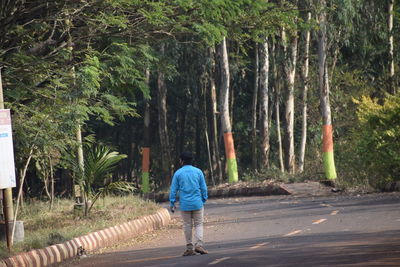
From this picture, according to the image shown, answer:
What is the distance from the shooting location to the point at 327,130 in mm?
34406

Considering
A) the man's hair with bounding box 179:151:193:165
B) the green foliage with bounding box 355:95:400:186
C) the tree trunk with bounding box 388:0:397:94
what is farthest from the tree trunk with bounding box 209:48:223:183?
the man's hair with bounding box 179:151:193:165

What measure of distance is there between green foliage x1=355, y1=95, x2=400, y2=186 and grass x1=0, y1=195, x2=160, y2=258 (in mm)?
7420

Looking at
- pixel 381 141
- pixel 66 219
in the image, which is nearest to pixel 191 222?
pixel 66 219

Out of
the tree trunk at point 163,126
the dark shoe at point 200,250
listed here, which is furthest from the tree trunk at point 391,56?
the dark shoe at point 200,250

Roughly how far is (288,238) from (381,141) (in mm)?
12787

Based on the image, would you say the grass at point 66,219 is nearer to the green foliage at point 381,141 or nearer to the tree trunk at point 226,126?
the green foliage at point 381,141

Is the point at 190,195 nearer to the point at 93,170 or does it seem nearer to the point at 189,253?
the point at 189,253

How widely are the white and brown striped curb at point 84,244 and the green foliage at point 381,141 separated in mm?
8604

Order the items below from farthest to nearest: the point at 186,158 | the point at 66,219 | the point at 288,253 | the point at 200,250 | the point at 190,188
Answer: the point at 66,219, the point at 186,158, the point at 190,188, the point at 200,250, the point at 288,253

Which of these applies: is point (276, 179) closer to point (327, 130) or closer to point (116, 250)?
point (327, 130)

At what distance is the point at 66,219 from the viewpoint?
21.8 meters

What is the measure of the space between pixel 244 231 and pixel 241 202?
445 inches

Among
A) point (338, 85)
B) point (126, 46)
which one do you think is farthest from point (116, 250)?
point (338, 85)

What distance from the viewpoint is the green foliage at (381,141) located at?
1112 inches
